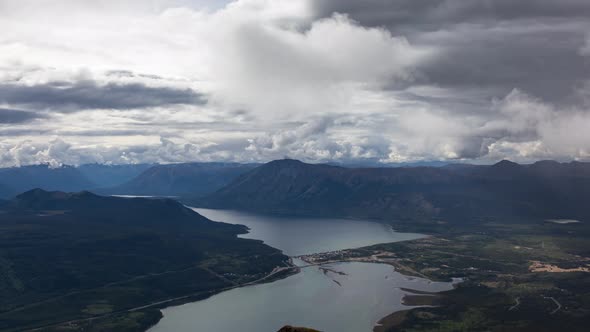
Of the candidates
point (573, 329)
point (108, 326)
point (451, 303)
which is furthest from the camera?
point (451, 303)

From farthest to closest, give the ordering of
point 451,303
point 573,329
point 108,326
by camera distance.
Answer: point 451,303, point 108,326, point 573,329

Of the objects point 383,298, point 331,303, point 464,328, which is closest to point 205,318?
point 331,303

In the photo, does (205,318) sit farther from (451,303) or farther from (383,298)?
(451,303)

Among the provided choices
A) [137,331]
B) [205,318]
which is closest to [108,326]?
[137,331]

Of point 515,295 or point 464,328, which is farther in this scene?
point 515,295

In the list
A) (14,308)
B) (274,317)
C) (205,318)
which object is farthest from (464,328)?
(14,308)

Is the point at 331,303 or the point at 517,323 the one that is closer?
the point at 517,323

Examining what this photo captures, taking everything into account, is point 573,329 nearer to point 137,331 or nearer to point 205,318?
point 205,318

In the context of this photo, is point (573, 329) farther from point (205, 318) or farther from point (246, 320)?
point (205, 318)
